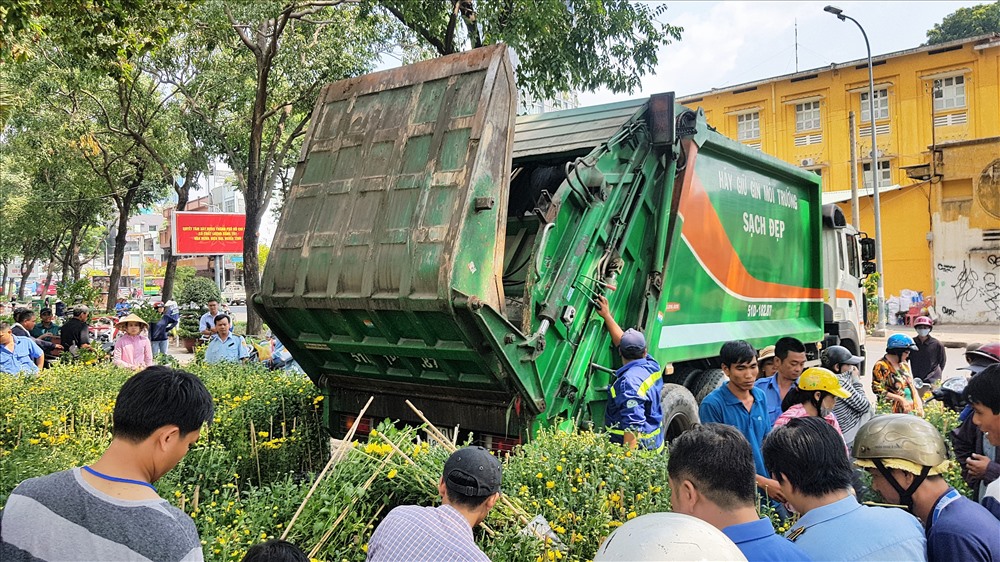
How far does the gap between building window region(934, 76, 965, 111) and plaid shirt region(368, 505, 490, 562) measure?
31.3m

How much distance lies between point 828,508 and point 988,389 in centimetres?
101

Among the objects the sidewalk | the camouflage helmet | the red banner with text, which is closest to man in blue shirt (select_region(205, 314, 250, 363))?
the camouflage helmet

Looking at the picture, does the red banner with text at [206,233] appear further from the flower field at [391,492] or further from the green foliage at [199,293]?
the flower field at [391,492]

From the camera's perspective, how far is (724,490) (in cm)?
209

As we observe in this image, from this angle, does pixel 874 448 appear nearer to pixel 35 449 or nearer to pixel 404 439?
pixel 404 439

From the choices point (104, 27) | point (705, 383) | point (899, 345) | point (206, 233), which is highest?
point (104, 27)

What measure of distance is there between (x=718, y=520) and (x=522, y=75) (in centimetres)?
1045

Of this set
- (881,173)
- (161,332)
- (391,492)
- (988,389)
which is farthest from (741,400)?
(881,173)

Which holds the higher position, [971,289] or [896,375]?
[971,289]

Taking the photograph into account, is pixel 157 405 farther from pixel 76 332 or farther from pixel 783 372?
pixel 76 332

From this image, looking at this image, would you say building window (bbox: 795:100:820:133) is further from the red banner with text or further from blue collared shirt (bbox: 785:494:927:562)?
blue collared shirt (bbox: 785:494:927:562)

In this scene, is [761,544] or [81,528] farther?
[761,544]

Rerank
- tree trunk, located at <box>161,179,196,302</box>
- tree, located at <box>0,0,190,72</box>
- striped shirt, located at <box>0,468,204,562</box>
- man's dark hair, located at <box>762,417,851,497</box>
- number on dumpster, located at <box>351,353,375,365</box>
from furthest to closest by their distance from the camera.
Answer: tree trunk, located at <box>161,179,196,302</box> < tree, located at <box>0,0,190,72</box> < number on dumpster, located at <box>351,353,375,365</box> < man's dark hair, located at <box>762,417,851,497</box> < striped shirt, located at <box>0,468,204,562</box>

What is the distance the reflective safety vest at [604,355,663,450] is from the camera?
15.2 feet
